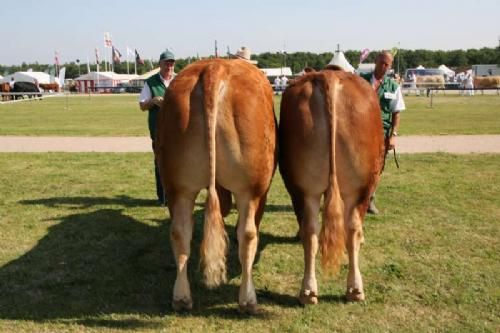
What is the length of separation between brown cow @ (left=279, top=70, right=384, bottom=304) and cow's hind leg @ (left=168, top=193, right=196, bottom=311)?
946 millimetres

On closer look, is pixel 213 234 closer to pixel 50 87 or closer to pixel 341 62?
pixel 341 62

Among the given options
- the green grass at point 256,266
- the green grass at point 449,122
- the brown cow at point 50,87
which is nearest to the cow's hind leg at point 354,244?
the green grass at point 256,266

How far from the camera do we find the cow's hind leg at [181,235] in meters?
4.11

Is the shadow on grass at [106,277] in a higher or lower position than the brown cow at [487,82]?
lower

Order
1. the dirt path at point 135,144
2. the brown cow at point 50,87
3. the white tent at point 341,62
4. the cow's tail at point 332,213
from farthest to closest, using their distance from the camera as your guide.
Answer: the brown cow at point 50,87, the dirt path at point 135,144, the white tent at point 341,62, the cow's tail at point 332,213

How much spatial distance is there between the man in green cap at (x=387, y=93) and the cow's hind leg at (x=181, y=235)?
3324 millimetres

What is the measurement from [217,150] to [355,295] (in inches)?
72.8

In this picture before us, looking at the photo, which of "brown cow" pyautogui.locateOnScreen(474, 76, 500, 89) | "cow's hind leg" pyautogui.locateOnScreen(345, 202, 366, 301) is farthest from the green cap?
"brown cow" pyautogui.locateOnScreen(474, 76, 500, 89)

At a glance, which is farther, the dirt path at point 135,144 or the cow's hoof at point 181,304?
the dirt path at point 135,144

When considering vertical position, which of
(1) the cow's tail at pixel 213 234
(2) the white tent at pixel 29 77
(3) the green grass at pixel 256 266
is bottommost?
(3) the green grass at pixel 256 266

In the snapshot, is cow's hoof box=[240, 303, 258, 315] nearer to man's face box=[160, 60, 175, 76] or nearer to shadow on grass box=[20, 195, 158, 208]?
man's face box=[160, 60, 175, 76]

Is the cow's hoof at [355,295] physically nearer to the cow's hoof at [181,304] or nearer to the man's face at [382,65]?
the cow's hoof at [181,304]

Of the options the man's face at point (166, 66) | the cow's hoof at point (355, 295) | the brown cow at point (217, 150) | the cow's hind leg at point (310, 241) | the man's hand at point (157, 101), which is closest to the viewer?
the brown cow at point (217, 150)

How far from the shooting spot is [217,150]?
3.82 meters
